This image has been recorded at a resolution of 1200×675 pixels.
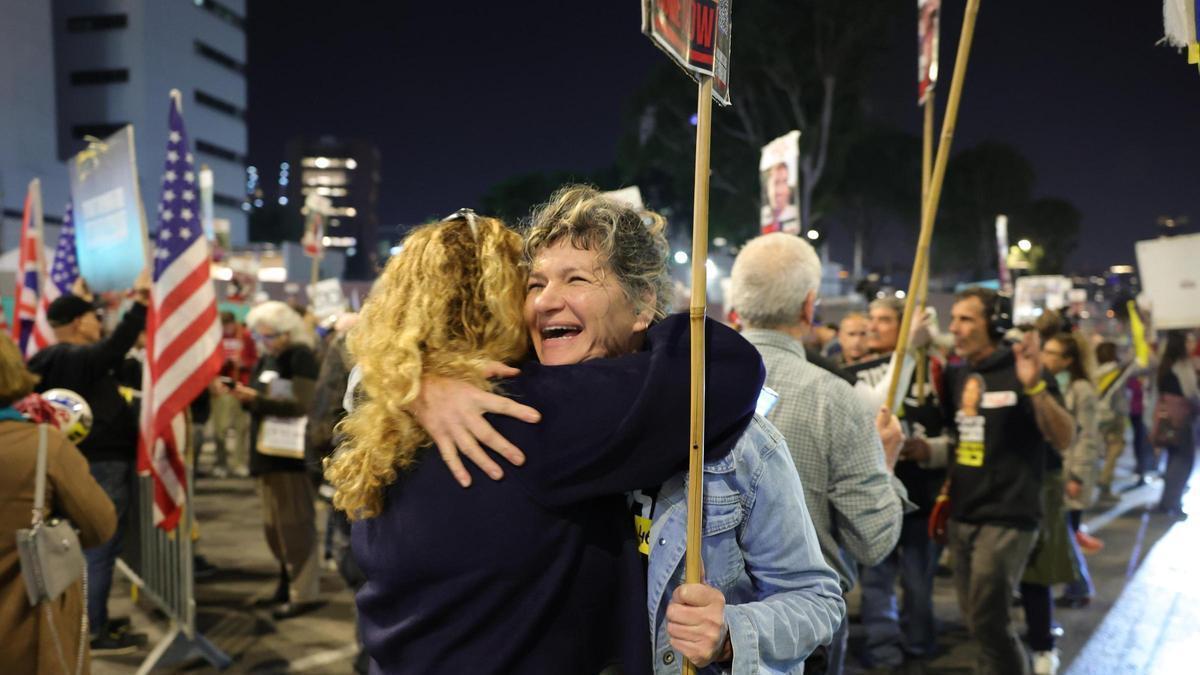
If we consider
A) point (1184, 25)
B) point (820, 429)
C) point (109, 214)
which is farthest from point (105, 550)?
point (1184, 25)

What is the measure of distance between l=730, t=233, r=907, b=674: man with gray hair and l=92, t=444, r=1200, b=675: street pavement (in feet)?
11.5

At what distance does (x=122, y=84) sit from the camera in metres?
67.4

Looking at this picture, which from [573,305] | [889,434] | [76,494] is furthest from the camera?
[889,434]

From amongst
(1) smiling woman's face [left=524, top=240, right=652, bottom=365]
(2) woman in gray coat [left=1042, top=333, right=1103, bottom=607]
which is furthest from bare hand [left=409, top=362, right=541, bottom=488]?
(2) woman in gray coat [left=1042, top=333, right=1103, bottom=607]

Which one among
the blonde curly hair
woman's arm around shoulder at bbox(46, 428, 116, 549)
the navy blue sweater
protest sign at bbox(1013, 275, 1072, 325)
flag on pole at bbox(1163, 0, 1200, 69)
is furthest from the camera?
protest sign at bbox(1013, 275, 1072, 325)

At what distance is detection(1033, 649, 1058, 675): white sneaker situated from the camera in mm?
5539

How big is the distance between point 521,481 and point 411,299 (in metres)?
0.48

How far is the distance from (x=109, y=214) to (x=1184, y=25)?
715cm

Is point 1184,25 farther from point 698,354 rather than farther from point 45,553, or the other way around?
point 45,553

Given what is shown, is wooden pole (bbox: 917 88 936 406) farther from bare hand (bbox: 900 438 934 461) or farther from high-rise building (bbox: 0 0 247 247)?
high-rise building (bbox: 0 0 247 247)

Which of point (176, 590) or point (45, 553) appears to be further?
point (176, 590)

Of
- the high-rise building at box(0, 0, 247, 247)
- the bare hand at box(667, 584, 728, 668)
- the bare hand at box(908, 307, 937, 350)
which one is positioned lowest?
the bare hand at box(667, 584, 728, 668)

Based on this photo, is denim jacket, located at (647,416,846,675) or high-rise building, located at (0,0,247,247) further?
high-rise building, located at (0,0,247,247)

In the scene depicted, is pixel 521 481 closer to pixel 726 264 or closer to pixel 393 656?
pixel 393 656
